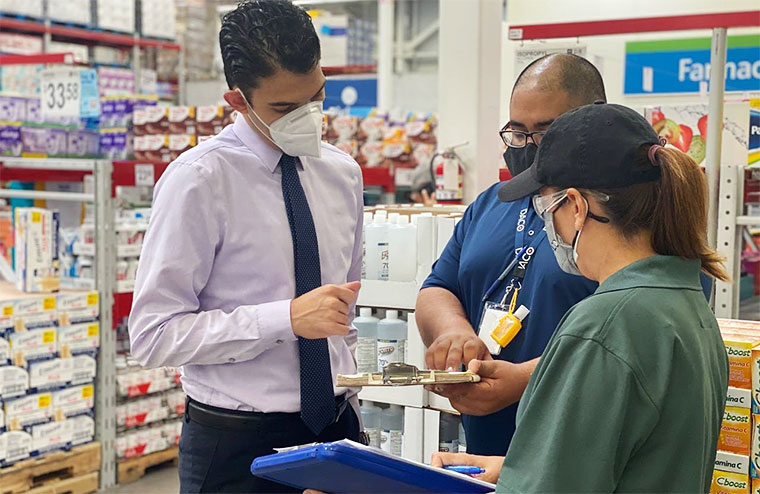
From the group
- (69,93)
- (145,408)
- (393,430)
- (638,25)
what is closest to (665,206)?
(393,430)

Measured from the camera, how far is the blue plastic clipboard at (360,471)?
1471mm

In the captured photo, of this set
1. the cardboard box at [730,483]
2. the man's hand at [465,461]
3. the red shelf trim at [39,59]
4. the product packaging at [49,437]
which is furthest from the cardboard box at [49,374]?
the cardboard box at [730,483]


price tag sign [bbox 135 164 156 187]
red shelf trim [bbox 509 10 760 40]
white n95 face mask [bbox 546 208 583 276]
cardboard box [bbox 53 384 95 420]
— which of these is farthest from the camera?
price tag sign [bbox 135 164 156 187]

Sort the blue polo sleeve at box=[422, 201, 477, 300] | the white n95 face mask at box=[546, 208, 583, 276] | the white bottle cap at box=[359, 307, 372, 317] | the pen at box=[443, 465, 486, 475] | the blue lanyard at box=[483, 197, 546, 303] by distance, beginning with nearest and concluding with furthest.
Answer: the white n95 face mask at box=[546, 208, 583, 276], the pen at box=[443, 465, 486, 475], the blue lanyard at box=[483, 197, 546, 303], the blue polo sleeve at box=[422, 201, 477, 300], the white bottle cap at box=[359, 307, 372, 317]

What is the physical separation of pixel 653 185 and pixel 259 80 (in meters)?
0.96

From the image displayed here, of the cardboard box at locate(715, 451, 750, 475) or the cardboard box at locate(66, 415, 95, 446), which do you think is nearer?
the cardboard box at locate(715, 451, 750, 475)

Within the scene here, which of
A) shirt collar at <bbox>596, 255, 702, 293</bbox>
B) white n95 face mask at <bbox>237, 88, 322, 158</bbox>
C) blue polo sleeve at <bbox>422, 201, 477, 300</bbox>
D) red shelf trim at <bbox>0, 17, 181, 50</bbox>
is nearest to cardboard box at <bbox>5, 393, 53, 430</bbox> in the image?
blue polo sleeve at <bbox>422, 201, 477, 300</bbox>

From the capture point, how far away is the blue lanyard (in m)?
2.13

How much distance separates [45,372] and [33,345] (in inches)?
6.8

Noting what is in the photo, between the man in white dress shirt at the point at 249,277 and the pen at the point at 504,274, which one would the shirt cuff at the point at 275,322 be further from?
the pen at the point at 504,274

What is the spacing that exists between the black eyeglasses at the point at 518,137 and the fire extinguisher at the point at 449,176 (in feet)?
5.97

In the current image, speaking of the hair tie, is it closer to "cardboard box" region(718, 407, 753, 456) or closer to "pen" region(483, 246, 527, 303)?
"pen" region(483, 246, 527, 303)

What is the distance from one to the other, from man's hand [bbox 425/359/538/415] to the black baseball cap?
0.60 metres

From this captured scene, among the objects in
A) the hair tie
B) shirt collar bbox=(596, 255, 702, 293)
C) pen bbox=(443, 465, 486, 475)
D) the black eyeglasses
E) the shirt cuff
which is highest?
the black eyeglasses
